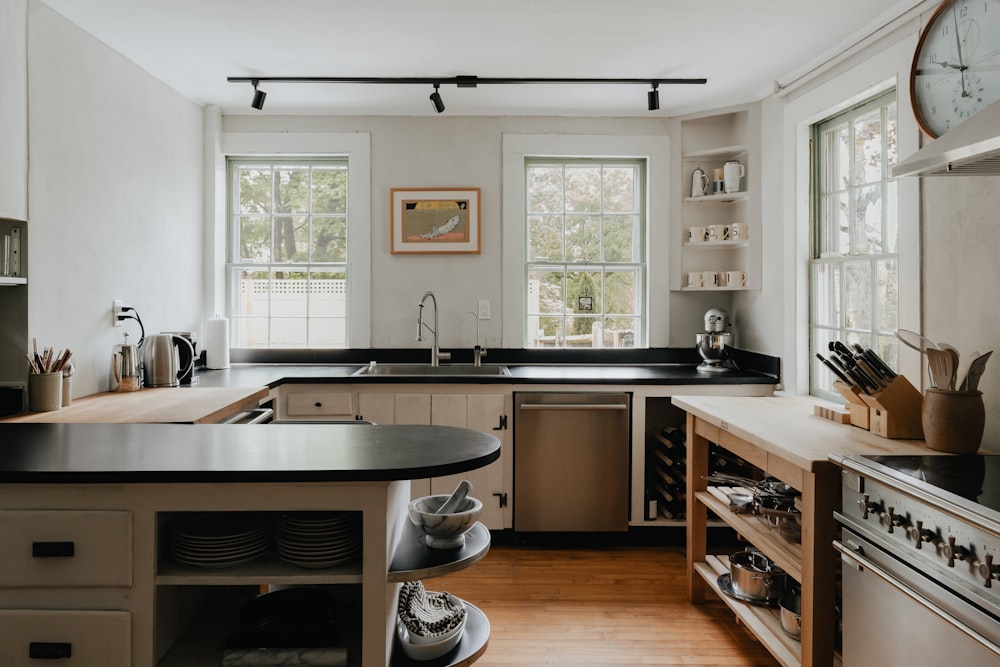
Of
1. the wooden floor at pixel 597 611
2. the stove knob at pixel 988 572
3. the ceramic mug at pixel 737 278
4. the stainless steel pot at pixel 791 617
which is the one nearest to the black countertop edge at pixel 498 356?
the ceramic mug at pixel 737 278

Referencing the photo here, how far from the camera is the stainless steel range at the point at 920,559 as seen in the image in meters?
1.44

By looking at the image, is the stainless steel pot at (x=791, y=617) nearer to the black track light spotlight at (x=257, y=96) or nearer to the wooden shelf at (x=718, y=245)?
the wooden shelf at (x=718, y=245)

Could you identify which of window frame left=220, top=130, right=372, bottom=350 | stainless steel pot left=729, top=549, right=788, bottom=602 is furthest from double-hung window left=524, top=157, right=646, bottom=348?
stainless steel pot left=729, top=549, right=788, bottom=602

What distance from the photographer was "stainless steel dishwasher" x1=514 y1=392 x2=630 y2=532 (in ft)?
12.2

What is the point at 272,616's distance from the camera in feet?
5.71

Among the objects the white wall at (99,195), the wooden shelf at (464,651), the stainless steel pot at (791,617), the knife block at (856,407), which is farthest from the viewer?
the white wall at (99,195)

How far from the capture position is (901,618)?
1694mm

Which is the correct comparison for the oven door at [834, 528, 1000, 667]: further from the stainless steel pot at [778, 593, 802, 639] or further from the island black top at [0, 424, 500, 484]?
the island black top at [0, 424, 500, 484]

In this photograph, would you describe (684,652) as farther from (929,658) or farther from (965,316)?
(965,316)

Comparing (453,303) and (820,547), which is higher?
(453,303)

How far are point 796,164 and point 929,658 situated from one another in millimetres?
2679

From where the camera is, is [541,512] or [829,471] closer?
[829,471]

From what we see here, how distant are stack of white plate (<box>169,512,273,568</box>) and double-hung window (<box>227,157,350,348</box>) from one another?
2825 mm

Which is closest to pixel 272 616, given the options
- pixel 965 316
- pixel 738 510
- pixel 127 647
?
pixel 127 647
